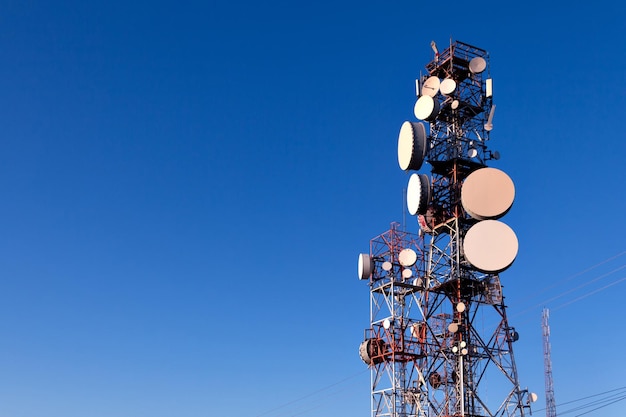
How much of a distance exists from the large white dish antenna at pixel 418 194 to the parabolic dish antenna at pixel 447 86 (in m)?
7.54

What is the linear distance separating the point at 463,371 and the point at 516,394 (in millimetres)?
4304

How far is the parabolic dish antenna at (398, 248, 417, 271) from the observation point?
2589 inches

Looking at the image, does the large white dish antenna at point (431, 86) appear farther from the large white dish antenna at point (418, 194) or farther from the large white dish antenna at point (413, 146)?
the large white dish antenna at point (418, 194)

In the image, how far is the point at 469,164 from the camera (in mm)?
62000

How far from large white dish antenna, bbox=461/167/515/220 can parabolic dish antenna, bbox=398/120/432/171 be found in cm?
553

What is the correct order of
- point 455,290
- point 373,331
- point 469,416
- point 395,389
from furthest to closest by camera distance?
point 373,331, point 395,389, point 455,290, point 469,416

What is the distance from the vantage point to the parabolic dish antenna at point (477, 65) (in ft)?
209

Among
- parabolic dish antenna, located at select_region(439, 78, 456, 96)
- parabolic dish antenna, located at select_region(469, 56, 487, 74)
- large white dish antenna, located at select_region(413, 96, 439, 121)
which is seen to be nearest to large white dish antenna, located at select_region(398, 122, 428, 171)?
large white dish antenna, located at select_region(413, 96, 439, 121)

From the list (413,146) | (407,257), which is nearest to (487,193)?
(413,146)

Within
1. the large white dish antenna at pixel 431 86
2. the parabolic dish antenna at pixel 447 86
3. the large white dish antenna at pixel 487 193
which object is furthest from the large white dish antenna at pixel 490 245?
the large white dish antenna at pixel 431 86

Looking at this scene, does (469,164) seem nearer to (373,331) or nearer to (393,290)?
(393,290)

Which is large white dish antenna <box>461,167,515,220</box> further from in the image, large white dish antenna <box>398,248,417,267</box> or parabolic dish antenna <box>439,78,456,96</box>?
large white dish antenna <box>398,248,417,267</box>

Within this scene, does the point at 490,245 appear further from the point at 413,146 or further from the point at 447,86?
the point at 447,86

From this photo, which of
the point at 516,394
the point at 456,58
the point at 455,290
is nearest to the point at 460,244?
the point at 455,290
